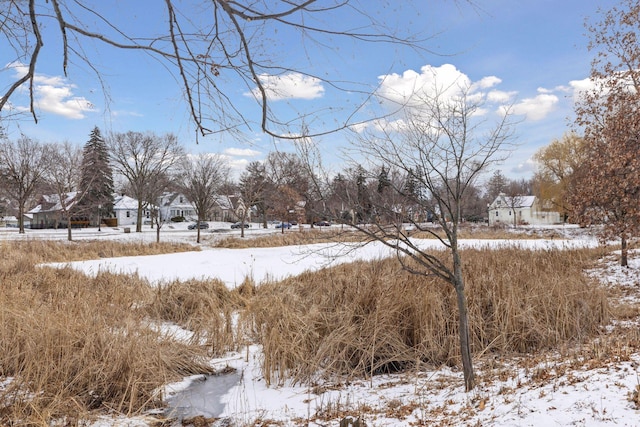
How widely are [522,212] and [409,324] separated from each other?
63.0 m

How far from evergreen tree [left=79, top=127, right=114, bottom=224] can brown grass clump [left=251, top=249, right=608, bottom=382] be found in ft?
70.8

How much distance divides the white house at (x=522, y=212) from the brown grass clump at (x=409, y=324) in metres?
54.7

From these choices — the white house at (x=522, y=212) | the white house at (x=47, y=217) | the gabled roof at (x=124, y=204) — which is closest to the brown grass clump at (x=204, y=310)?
the white house at (x=47, y=217)

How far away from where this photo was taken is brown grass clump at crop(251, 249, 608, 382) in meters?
4.58

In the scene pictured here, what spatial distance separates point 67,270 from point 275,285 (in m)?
5.40

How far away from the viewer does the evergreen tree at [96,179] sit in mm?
31516

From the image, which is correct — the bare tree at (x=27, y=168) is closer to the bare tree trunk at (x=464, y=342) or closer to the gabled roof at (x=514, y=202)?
the bare tree trunk at (x=464, y=342)

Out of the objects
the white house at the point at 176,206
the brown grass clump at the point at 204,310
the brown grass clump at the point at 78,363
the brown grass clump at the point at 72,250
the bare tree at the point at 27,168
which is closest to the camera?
the brown grass clump at the point at 78,363

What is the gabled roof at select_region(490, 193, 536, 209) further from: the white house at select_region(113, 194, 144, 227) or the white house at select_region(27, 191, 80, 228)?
the white house at select_region(27, 191, 80, 228)

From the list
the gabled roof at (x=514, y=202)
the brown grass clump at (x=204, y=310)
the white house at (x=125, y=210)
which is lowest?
the brown grass clump at (x=204, y=310)

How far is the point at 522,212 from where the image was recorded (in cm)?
6106

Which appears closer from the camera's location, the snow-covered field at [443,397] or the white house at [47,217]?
the snow-covered field at [443,397]

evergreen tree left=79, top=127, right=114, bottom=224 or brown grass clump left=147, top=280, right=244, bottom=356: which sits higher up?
evergreen tree left=79, top=127, right=114, bottom=224

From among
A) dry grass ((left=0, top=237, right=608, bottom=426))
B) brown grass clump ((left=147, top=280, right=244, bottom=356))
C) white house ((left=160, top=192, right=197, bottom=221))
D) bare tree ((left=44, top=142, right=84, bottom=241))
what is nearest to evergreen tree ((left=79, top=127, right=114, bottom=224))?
bare tree ((left=44, top=142, right=84, bottom=241))
